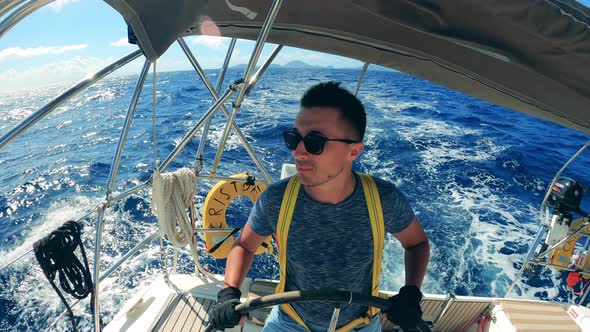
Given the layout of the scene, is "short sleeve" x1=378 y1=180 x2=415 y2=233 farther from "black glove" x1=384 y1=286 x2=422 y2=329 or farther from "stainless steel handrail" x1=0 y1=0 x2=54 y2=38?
"stainless steel handrail" x1=0 y1=0 x2=54 y2=38

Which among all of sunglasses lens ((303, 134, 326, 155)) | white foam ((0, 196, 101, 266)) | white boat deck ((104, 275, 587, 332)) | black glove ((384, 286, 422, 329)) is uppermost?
sunglasses lens ((303, 134, 326, 155))

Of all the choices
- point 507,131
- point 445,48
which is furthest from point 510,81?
point 507,131

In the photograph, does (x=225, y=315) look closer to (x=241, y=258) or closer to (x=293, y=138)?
(x=241, y=258)

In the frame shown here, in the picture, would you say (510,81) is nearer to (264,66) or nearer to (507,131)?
(264,66)

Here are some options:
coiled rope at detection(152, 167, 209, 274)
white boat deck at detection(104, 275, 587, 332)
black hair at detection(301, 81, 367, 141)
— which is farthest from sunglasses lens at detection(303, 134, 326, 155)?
white boat deck at detection(104, 275, 587, 332)

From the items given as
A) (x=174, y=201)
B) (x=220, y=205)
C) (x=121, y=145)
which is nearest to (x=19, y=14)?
(x=121, y=145)

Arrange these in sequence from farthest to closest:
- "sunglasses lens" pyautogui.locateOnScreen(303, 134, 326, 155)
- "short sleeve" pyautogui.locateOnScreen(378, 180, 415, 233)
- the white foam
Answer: the white foam
"short sleeve" pyautogui.locateOnScreen(378, 180, 415, 233)
"sunglasses lens" pyautogui.locateOnScreen(303, 134, 326, 155)

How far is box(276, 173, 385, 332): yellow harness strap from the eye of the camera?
127cm

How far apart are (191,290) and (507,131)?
39.2 feet

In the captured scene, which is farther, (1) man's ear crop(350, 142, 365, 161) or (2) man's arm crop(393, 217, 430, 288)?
(2) man's arm crop(393, 217, 430, 288)

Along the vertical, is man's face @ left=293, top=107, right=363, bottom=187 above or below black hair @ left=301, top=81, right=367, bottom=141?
below

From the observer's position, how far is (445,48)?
4.98 ft

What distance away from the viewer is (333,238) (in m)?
1.29

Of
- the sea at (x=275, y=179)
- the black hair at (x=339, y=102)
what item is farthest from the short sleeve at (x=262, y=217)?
the sea at (x=275, y=179)
